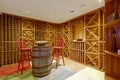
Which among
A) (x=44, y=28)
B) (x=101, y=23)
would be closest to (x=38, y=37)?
(x=44, y=28)

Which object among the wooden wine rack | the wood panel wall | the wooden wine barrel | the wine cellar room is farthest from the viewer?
the wooden wine rack

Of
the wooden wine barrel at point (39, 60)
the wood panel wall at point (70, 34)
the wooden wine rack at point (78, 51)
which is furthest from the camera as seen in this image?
the wooden wine rack at point (78, 51)

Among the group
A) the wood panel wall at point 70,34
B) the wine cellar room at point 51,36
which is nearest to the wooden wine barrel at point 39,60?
the wine cellar room at point 51,36

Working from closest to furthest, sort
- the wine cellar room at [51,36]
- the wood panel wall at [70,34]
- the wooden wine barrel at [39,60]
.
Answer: the wooden wine barrel at [39,60]
the wine cellar room at [51,36]
the wood panel wall at [70,34]

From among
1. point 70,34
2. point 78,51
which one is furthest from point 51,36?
point 78,51

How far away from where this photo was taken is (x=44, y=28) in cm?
560

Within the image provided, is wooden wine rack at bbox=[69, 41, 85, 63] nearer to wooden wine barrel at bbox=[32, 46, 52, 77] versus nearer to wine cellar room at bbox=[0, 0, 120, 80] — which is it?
wine cellar room at bbox=[0, 0, 120, 80]

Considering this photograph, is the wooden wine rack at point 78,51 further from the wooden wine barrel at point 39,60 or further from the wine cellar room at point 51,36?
the wooden wine barrel at point 39,60

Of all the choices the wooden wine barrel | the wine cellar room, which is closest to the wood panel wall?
the wine cellar room

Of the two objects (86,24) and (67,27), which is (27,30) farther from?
(86,24)

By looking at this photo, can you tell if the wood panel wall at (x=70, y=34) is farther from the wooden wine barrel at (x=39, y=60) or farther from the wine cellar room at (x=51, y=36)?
the wooden wine barrel at (x=39, y=60)

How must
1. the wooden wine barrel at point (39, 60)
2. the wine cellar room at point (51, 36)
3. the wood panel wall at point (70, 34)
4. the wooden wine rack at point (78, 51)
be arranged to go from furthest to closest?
the wooden wine rack at point (78, 51) < the wood panel wall at point (70, 34) < the wine cellar room at point (51, 36) < the wooden wine barrel at point (39, 60)

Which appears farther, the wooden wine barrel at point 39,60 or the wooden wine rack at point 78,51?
the wooden wine rack at point 78,51

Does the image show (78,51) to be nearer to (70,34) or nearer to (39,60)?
(70,34)
